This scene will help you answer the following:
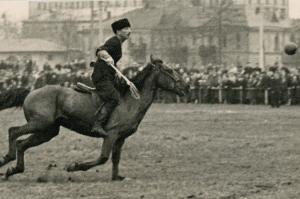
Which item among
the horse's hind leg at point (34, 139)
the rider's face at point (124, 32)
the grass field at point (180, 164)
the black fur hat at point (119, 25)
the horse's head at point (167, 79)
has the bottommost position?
the grass field at point (180, 164)

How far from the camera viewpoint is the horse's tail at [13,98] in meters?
14.5

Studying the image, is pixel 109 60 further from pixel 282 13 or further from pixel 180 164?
pixel 282 13

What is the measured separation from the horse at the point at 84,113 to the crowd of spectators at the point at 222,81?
2278 cm

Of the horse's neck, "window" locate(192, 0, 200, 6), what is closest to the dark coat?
the horse's neck

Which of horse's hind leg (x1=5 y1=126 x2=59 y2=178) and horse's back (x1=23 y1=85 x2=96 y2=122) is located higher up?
horse's back (x1=23 y1=85 x2=96 y2=122)

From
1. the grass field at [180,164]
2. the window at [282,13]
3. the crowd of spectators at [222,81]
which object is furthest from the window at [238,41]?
the grass field at [180,164]

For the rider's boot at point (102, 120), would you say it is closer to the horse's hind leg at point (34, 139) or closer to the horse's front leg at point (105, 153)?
the horse's front leg at point (105, 153)

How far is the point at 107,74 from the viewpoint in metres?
13.7

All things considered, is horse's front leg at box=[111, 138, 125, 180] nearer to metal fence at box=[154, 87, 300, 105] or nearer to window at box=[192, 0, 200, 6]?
metal fence at box=[154, 87, 300, 105]

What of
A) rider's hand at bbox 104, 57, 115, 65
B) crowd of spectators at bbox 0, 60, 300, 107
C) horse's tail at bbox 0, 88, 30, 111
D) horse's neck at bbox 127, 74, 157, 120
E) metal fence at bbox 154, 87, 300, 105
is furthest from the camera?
metal fence at bbox 154, 87, 300, 105

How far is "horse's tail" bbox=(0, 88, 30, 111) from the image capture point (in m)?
14.5

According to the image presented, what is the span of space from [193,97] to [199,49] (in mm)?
60427

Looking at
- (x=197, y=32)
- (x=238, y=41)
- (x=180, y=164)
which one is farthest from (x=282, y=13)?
(x=180, y=164)

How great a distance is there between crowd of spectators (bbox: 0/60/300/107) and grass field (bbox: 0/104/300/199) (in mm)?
11209
